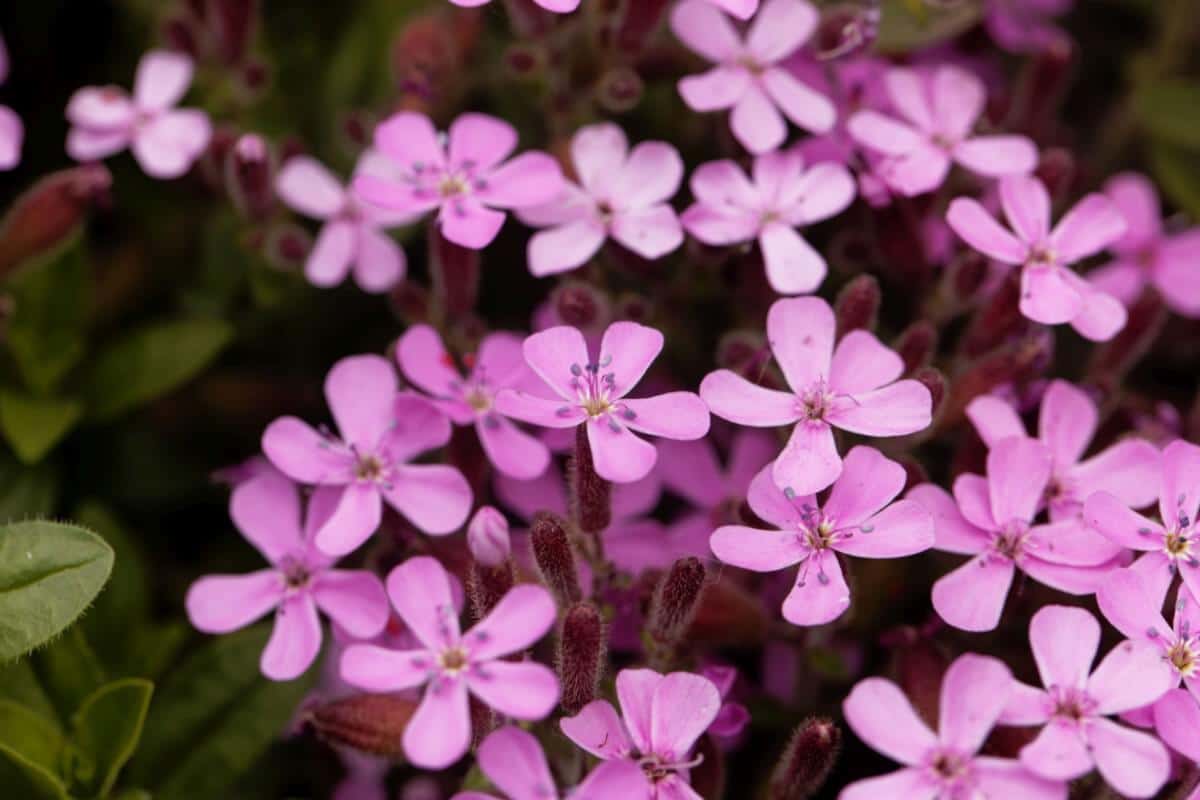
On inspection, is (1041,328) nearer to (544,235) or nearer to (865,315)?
(865,315)

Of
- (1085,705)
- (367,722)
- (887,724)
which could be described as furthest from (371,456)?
(1085,705)

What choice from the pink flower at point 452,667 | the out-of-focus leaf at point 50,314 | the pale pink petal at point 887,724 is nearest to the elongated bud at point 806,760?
the pale pink petal at point 887,724

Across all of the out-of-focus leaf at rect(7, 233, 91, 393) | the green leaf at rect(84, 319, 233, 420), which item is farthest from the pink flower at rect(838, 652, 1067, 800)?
the out-of-focus leaf at rect(7, 233, 91, 393)

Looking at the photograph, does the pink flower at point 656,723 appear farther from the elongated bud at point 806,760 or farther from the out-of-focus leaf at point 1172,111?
the out-of-focus leaf at point 1172,111

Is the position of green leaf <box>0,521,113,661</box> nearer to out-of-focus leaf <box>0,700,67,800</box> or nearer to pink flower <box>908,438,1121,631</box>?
out-of-focus leaf <box>0,700,67,800</box>

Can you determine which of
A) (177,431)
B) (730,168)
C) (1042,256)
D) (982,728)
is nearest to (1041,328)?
(1042,256)
